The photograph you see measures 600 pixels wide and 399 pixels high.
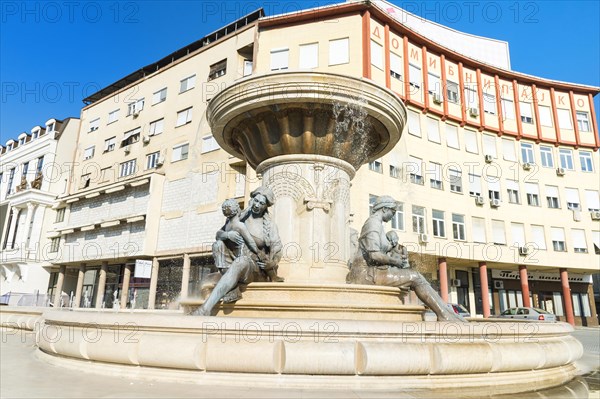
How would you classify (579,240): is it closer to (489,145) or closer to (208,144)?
(489,145)

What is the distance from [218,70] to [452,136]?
16.1m

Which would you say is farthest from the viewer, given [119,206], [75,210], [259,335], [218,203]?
[75,210]

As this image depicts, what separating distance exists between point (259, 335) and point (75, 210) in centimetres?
3634

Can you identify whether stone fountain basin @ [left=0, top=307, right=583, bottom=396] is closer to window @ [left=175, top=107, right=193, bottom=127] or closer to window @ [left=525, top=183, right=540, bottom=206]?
window @ [left=175, top=107, right=193, bottom=127]

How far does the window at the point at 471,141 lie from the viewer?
2823 cm

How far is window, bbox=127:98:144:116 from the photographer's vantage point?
109 feet

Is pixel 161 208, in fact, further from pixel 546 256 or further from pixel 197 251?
pixel 546 256

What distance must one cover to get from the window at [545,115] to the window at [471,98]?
610 cm

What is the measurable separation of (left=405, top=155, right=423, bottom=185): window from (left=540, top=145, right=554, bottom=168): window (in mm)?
11795

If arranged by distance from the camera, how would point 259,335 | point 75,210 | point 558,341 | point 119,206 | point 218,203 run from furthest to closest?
point 75,210
point 119,206
point 218,203
point 558,341
point 259,335

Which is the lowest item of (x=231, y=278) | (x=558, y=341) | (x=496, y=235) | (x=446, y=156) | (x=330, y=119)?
A: (x=558, y=341)

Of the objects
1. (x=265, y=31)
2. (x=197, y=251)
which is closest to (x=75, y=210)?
(x=197, y=251)

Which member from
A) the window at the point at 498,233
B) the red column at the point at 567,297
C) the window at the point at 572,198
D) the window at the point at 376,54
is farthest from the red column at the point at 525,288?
the window at the point at 376,54

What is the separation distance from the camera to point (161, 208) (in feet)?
94.4
